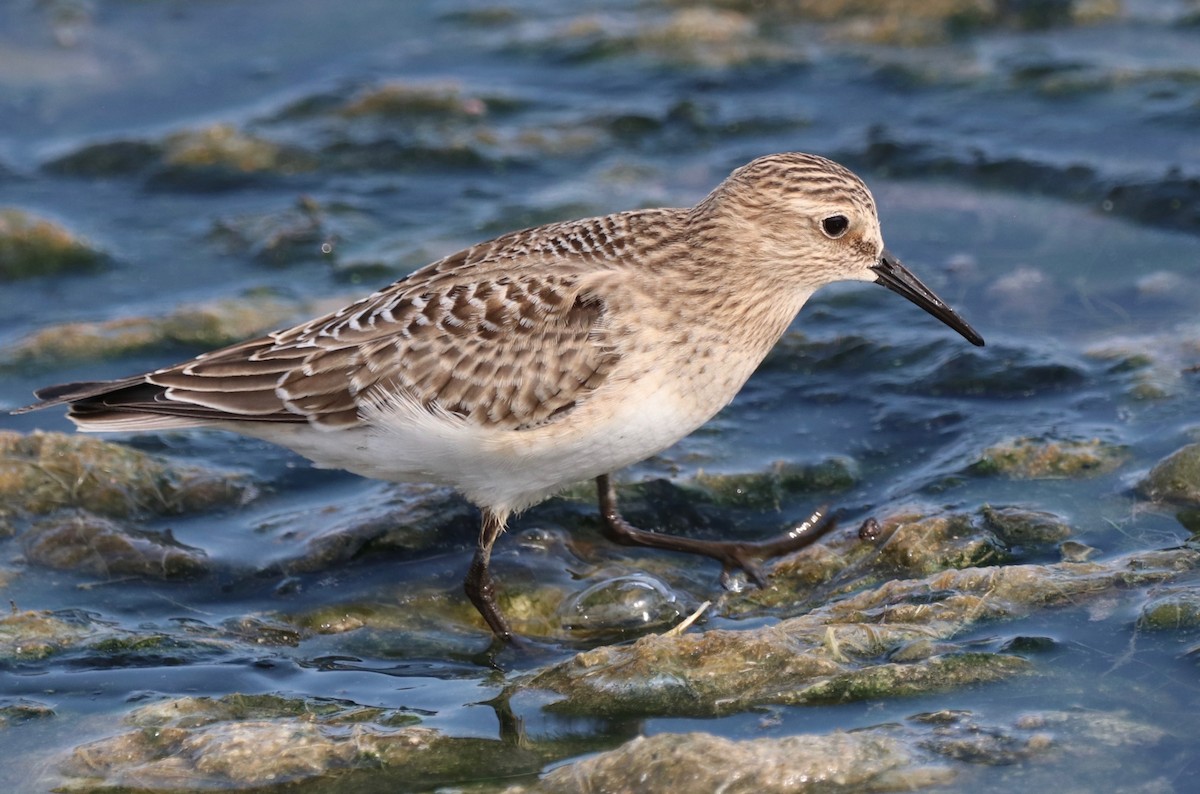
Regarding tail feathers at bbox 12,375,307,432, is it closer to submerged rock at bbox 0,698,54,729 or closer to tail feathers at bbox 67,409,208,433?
tail feathers at bbox 67,409,208,433

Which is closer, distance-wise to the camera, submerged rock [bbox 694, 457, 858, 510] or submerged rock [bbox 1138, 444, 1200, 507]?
submerged rock [bbox 1138, 444, 1200, 507]

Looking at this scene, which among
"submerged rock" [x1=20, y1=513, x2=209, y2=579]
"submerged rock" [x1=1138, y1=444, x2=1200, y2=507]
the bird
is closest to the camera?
the bird

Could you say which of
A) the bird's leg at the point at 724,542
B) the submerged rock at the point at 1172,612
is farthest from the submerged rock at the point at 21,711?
the submerged rock at the point at 1172,612

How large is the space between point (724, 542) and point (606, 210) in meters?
3.43

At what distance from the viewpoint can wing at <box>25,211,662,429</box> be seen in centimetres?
601

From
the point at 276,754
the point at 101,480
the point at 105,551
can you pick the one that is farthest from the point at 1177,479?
the point at 101,480

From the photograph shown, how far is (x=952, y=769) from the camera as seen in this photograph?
15.4 ft

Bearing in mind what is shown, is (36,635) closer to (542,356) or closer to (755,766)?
(542,356)

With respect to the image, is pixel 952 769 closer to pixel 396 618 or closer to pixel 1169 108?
pixel 396 618

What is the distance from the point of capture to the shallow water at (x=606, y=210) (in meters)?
5.63

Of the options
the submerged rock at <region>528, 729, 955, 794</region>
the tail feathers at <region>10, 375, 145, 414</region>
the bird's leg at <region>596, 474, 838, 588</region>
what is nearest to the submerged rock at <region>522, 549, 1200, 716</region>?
the submerged rock at <region>528, 729, 955, 794</region>

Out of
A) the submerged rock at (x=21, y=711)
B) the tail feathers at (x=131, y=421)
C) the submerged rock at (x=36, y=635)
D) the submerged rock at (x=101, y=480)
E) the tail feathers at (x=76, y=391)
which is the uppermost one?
the tail feathers at (x=76, y=391)

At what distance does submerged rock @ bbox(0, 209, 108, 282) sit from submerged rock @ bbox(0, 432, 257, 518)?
2260 mm

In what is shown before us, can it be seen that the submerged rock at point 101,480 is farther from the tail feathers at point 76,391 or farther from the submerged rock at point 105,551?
the tail feathers at point 76,391
